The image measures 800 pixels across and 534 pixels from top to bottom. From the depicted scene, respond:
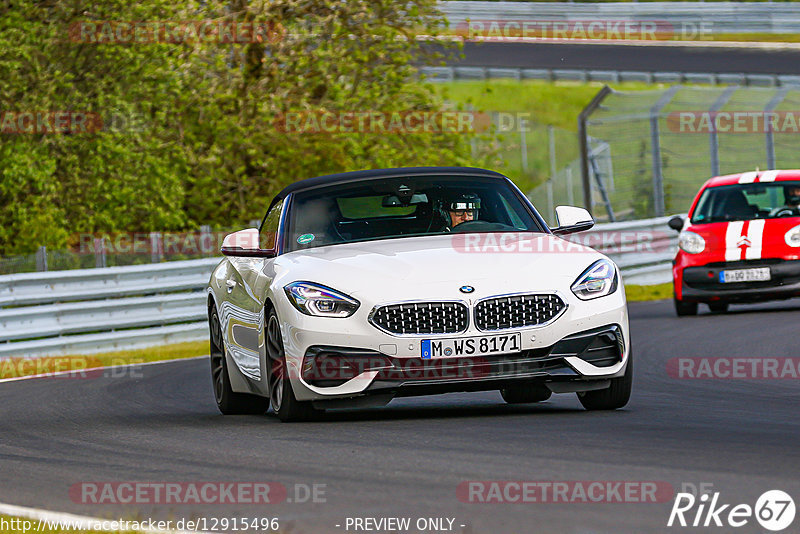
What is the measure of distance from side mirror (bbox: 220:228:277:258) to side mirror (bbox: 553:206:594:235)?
5.79ft

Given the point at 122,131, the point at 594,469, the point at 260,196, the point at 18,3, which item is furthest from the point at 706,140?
the point at 594,469

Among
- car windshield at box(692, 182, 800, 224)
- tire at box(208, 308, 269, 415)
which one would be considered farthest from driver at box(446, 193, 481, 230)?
car windshield at box(692, 182, 800, 224)

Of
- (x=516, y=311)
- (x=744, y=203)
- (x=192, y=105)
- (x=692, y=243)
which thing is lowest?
(x=692, y=243)

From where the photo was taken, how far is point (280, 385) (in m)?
8.90

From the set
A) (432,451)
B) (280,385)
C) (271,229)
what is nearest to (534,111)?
(271,229)

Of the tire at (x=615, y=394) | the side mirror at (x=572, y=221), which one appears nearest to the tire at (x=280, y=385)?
the tire at (x=615, y=394)

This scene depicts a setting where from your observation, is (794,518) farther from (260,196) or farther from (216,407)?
(260,196)

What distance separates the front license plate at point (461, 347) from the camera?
8320mm

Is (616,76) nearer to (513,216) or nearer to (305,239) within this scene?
(513,216)

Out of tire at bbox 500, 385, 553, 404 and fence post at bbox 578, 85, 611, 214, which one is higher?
tire at bbox 500, 385, 553, 404

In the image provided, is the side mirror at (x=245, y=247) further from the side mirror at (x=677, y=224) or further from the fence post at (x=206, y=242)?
the fence post at (x=206, y=242)

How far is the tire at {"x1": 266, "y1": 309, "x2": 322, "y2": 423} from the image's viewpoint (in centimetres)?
874

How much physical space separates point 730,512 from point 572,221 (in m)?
4.39

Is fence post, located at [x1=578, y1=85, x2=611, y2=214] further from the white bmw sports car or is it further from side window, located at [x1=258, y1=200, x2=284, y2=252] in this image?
the white bmw sports car
